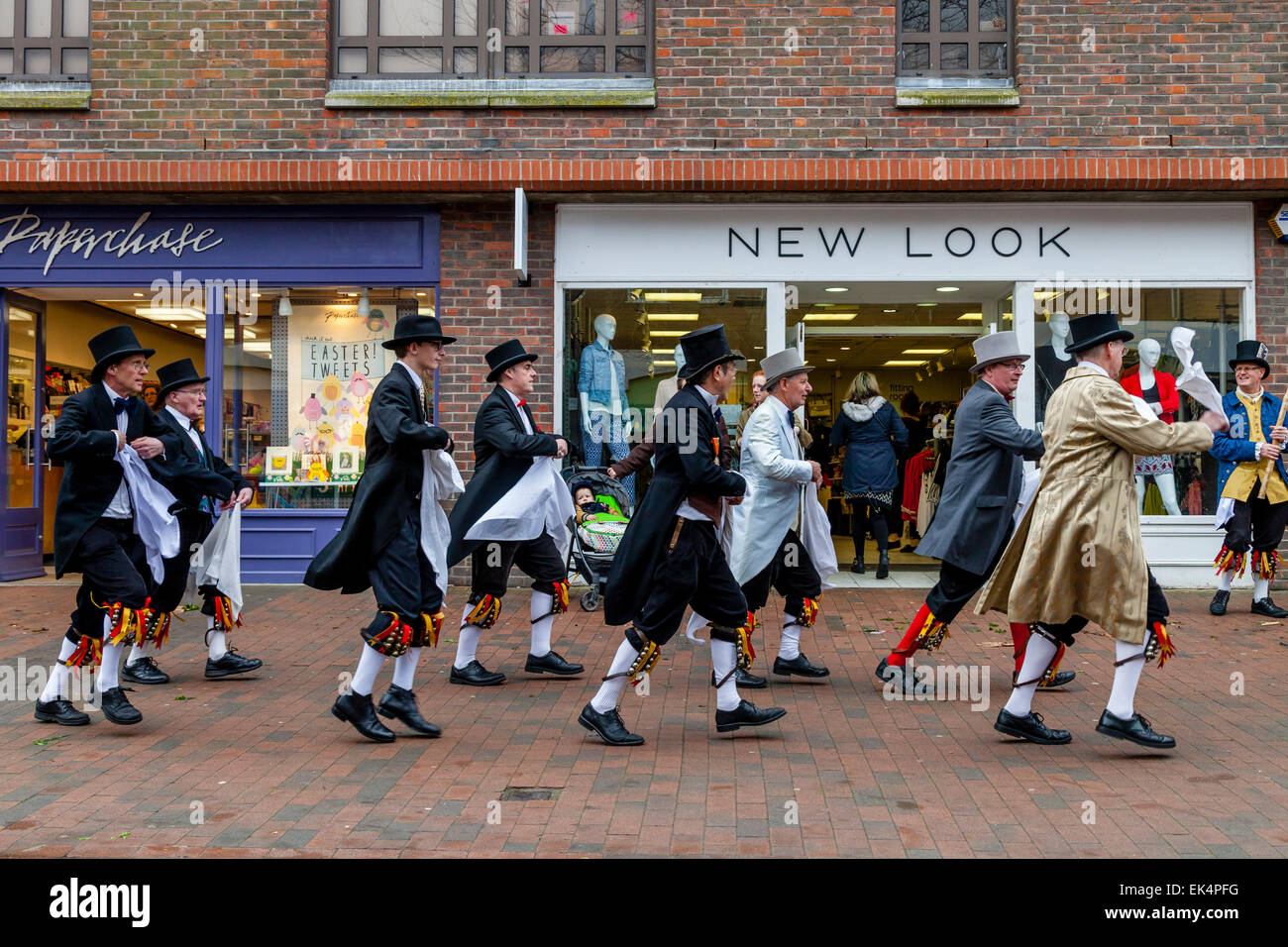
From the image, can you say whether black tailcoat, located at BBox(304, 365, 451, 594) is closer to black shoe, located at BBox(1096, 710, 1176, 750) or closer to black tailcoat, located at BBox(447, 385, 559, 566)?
black tailcoat, located at BBox(447, 385, 559, 566)

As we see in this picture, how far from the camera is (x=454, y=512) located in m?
7.24

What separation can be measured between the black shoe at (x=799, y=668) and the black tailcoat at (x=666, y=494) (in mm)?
1979

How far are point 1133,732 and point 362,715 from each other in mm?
3740

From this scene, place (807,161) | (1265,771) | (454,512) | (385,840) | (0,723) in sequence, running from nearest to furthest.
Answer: (385,840)
(1265,771)
(0,723)
(454,512)
(807,161)

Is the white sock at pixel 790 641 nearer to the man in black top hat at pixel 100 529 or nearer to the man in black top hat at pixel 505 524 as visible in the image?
the man in black top hat at pixel 505 524

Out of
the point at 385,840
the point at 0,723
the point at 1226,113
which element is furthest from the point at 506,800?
the point at 1226,113

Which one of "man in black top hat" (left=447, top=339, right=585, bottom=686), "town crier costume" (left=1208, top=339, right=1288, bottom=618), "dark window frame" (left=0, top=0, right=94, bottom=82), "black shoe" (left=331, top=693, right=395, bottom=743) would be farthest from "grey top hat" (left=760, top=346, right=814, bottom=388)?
"dark window frame" (left=0, top=0, right=94, bottom=82)

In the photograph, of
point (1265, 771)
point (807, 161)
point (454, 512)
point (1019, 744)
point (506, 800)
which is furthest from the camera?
point (807, 161)

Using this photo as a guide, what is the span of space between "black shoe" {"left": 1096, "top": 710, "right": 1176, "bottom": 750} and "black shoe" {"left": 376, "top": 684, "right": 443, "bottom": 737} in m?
3.30

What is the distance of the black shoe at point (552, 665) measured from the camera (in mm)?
7668

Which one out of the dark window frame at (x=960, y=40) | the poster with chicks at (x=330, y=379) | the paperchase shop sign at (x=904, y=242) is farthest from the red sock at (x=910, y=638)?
the poster with chicks at (x=330, y=379)

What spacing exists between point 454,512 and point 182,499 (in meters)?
1.69

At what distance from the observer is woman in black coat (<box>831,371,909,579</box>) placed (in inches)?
476

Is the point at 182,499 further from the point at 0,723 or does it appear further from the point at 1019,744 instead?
the point at 1019,744
